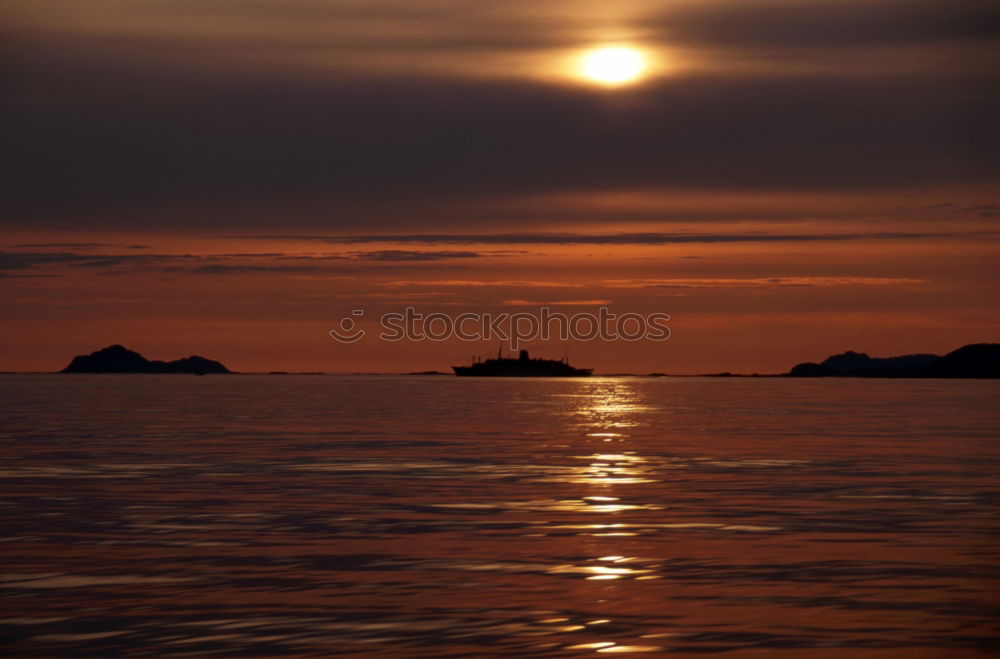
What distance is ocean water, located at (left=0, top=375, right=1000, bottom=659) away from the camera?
20828 millimetres

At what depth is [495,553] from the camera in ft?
95.0

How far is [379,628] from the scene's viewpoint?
21297 millimetres

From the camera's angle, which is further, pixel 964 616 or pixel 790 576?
pixel 790 576

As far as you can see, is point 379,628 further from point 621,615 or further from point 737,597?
point 737,597

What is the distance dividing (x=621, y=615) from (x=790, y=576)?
16.2ft

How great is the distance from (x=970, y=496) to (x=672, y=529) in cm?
1247

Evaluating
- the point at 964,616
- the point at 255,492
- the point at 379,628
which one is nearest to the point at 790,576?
the point at 964,616

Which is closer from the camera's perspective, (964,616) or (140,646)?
(140,646)

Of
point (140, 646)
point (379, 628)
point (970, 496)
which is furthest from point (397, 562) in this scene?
point (970, 496)

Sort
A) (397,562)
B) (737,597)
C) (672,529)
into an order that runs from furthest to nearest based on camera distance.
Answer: (672,529), (397,562), (737,597)

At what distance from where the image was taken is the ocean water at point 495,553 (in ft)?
68.3

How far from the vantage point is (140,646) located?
65.6ft

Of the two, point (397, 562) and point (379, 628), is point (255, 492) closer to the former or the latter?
point (397, 562)

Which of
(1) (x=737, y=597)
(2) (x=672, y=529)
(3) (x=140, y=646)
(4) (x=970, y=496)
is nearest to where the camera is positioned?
(3) (x=140, y=646)
